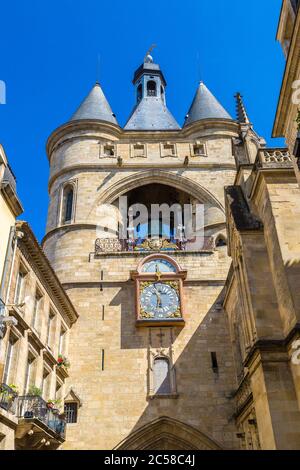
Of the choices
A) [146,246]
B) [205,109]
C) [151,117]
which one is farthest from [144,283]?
[151,117]

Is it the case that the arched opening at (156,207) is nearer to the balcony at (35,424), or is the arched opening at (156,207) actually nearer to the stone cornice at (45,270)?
the stone cornice at (45,270)

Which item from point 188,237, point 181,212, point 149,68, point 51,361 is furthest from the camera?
point 149,68

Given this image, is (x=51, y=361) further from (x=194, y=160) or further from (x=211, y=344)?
(x=194, y=160)

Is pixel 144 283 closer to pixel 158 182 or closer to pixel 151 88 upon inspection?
pixel 158 182

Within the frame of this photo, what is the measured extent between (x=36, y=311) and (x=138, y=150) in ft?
37.0

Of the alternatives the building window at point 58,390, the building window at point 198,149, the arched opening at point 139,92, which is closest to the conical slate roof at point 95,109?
the building window at point 198,149

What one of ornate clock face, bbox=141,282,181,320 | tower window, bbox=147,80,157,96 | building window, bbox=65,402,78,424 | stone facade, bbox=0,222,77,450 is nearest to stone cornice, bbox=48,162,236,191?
ornate clock face, bbox=141,282,181,320

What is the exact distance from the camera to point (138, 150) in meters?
21.8

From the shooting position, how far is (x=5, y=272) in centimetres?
1027

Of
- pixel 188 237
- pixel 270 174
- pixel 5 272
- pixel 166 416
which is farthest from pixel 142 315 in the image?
pixel 270 174

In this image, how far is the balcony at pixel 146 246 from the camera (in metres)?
18.0

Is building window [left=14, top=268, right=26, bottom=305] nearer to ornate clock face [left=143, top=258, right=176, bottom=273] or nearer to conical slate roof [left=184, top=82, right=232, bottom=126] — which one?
ornate clock face [left=143, top=258, right=176, bottom=273]

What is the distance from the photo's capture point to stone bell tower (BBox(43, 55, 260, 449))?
14.3 metres

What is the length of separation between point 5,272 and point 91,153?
11729 millimetres
